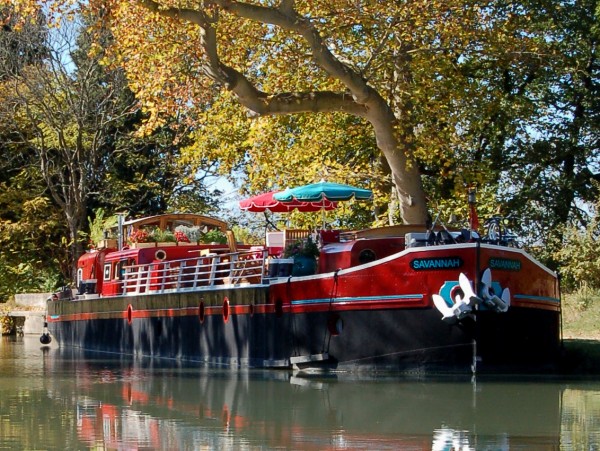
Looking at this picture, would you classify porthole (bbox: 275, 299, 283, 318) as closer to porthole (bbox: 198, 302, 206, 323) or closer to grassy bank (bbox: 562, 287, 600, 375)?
porthole (bbox: 198, 302, 206, 323)

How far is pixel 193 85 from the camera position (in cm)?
2717

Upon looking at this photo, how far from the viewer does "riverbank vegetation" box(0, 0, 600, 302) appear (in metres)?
26.9

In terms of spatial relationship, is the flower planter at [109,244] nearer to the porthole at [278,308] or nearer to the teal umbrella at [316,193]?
the teal umbrella at [316,193]

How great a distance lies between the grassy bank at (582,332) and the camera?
878 inches

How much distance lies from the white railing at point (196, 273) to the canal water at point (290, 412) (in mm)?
2399

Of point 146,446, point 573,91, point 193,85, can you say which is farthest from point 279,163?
point 146,446

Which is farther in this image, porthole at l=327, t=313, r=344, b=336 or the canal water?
porthole at l=327, t=313, r=344, b=336

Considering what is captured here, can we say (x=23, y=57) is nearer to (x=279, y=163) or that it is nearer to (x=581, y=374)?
(x=279, y=163)

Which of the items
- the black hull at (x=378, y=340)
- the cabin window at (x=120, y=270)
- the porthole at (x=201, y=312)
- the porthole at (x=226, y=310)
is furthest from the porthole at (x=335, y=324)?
the cabin window at (x=120, y=270)

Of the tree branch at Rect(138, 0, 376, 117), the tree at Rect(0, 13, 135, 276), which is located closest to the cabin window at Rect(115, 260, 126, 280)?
the tree branch at Rect(138, 0, 376, 117)

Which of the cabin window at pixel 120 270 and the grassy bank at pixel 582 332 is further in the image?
the cabin window at pixel 120 270

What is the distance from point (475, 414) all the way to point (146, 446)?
4.74 m

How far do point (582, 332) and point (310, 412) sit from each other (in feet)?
35.4

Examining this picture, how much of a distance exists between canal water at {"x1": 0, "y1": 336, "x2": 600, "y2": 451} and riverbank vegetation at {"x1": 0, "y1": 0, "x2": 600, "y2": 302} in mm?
7220
